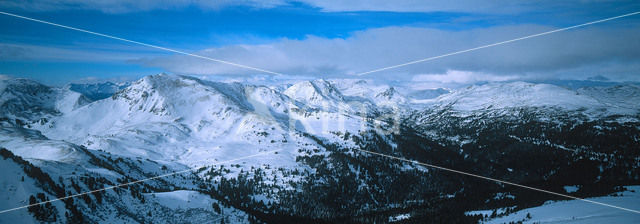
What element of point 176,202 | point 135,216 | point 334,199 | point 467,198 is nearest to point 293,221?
point 334,199

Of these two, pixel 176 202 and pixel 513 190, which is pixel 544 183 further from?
pixel 176 202

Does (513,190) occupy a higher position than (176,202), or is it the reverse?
(176,202)

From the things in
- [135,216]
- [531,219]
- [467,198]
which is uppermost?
[135,216]

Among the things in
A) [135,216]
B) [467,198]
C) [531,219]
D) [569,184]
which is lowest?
[467,198]

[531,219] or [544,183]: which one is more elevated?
[531,219]

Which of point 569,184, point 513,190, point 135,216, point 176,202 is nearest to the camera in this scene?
point 135,216

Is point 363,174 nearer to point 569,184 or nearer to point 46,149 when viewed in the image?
point 569,184

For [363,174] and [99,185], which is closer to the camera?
[99,185]

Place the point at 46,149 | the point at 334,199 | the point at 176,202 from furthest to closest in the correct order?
the point at 334,199 → the point at 46,149 → the point at 176,202

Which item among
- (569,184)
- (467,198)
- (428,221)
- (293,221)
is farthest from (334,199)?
(569,184)
